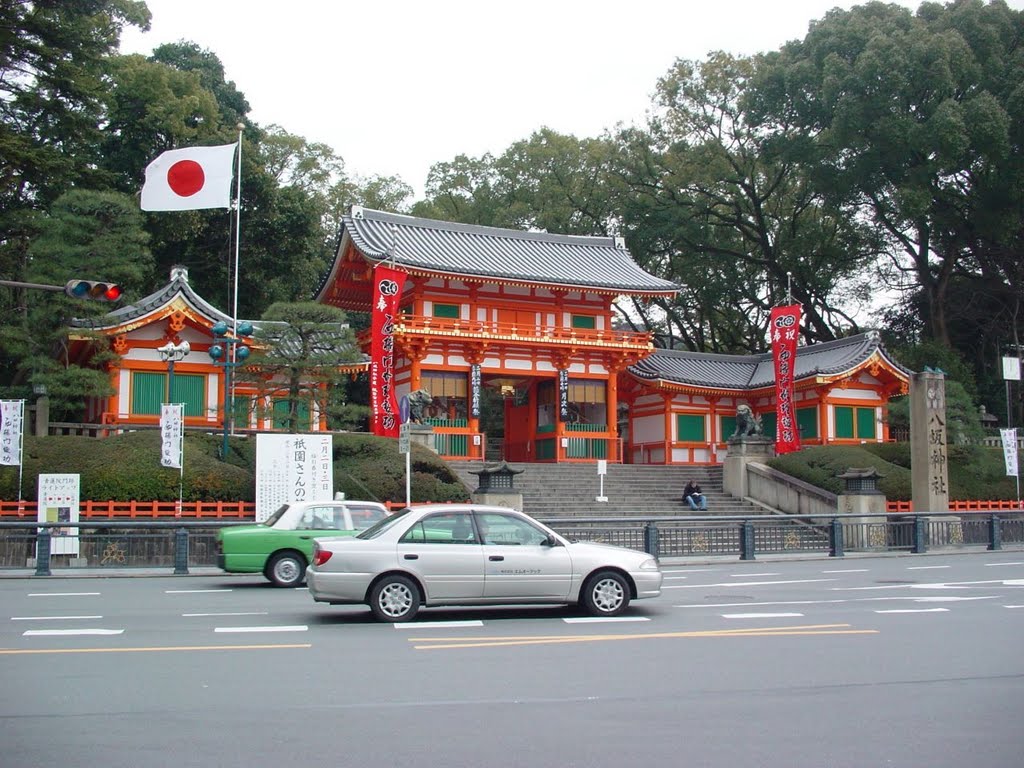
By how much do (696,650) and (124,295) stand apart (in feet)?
91.8

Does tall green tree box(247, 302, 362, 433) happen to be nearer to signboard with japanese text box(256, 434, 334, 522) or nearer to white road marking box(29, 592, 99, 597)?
signboard with japanese text box(256, 434, 334, 522)

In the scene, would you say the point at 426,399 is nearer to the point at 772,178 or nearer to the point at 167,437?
the point at 167,437

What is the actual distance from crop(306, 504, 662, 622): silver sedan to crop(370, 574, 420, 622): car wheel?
1 cm

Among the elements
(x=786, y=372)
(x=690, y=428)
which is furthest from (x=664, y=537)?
(x=690, y=428)

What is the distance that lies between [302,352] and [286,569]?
1100 cm

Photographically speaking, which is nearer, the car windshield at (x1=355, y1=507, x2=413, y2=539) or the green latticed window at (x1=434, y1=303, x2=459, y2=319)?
the car windshield at (x1=355, y1=507, x2=413, y2=539)

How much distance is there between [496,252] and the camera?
4128 cm

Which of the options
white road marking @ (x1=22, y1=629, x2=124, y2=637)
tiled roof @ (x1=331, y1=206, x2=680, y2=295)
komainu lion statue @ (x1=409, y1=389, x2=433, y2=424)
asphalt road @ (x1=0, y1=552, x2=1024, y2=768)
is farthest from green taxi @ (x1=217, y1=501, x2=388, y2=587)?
tiled roof @ (x1=331, y1=206, x2=680, y2=295)

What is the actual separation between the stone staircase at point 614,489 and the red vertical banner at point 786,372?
2782 mm

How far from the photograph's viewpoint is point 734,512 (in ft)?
110

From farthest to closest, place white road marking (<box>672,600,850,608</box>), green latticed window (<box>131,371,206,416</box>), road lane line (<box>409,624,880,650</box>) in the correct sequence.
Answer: green latticed window (<box>131,371,206,416</box>) → white road marking (<box>672,600,850,608</box>) → road lane line (<box>409,624,880,650</box>)

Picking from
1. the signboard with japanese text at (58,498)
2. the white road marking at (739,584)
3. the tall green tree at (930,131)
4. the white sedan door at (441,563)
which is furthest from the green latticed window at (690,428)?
the white sedan door at (441,563)

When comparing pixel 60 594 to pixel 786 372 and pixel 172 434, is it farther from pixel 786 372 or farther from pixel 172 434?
pixel 786 372

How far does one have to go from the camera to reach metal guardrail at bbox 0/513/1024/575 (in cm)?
2017
